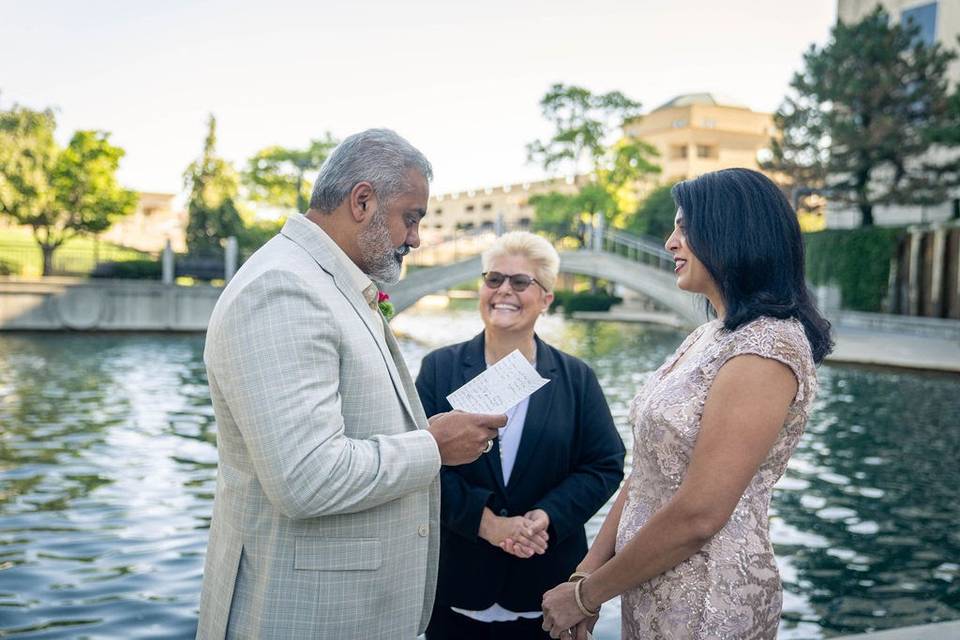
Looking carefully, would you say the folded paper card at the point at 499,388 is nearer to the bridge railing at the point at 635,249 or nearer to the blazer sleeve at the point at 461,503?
the blazer sleeve at the point at 461,503

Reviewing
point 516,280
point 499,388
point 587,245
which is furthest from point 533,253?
point 587,245

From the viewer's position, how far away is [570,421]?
9.89 feet

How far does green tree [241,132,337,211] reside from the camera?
44875 millimetres

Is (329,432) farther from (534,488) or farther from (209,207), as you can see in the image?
(209,207)

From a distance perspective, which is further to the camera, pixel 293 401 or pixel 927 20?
pixel 927 20

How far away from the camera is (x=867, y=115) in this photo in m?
26.1

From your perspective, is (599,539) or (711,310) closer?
(599,539)

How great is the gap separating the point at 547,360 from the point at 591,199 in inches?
1281

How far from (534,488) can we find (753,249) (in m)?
1.27

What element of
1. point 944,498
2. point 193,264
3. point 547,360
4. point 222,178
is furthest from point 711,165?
point 547,360

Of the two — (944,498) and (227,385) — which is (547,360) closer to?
(227,385)

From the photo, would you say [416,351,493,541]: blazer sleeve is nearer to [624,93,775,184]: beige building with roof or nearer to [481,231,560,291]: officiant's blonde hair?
[481,231,560,291]: officiant's blonde hair

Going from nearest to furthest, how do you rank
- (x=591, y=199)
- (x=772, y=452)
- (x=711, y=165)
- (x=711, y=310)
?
(x=772, y=452), (x=711, y=310), (x=591, y=199), (x=711, y=165)

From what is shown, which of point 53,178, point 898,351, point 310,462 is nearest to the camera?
point 310,462
